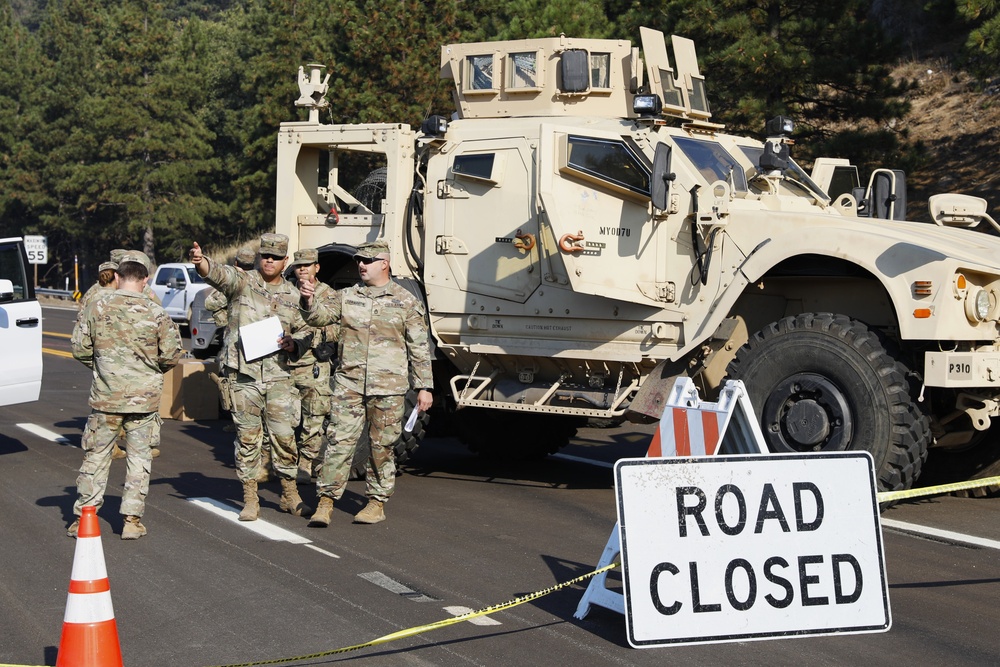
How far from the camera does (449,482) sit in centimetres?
1038

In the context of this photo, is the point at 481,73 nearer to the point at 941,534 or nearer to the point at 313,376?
the point at 313,376

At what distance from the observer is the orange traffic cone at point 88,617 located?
16.4 ft

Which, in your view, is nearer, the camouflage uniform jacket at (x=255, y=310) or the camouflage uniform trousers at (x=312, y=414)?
the camouflage uniform jacket at (x=255, y=310)

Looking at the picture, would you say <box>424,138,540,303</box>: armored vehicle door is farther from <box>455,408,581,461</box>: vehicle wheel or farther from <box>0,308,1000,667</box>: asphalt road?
<box>0,308,1000,667</box>: asphalt road

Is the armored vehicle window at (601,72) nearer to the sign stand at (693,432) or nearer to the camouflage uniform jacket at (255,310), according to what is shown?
the camouflage uniform jacket at (255,310)

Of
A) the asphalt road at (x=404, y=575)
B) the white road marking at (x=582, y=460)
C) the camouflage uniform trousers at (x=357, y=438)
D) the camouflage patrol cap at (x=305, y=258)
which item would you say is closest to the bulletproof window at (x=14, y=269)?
the asphalt road at (x=404, y=575)

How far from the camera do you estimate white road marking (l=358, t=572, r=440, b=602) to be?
655 cm

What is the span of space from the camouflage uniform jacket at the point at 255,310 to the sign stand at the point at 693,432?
11.0ft

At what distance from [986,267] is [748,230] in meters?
1.61

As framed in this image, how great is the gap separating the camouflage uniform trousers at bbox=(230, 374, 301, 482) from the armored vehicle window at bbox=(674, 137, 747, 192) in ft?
11.1

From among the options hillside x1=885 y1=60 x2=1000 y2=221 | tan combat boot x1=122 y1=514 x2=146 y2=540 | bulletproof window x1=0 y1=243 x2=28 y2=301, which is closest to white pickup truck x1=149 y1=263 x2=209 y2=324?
hillside x1=885 y1=60 x2=1000 y2=221

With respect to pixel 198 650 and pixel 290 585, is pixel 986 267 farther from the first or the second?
pixel 198 650

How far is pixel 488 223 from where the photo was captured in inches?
391

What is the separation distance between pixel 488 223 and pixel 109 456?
3.47 metres
